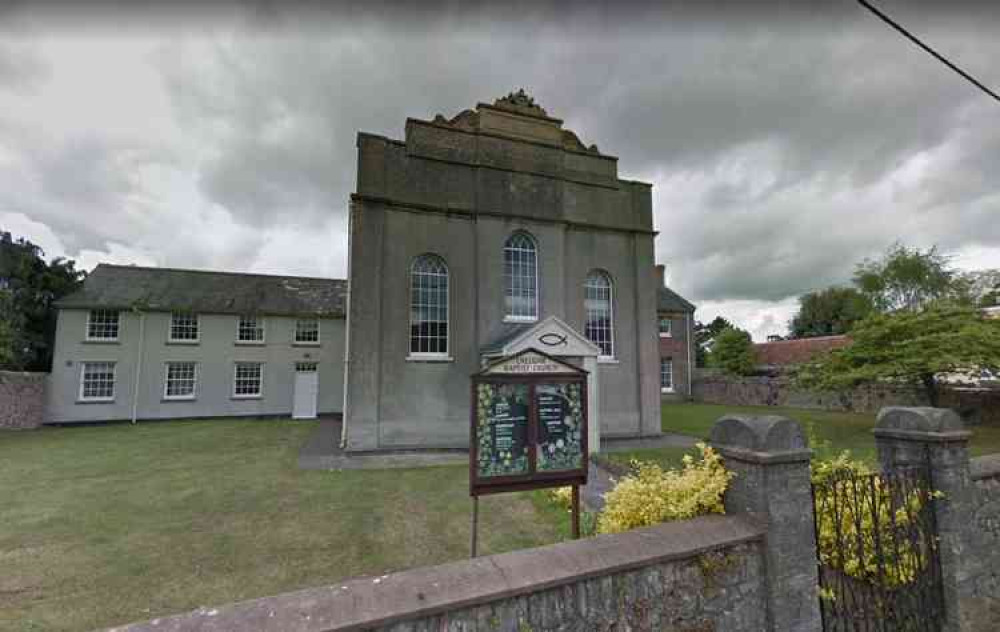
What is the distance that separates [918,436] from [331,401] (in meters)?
22.4

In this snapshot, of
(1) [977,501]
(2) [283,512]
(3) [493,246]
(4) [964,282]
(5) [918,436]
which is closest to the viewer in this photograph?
(5) [918,436]

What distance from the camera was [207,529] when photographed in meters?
6.24

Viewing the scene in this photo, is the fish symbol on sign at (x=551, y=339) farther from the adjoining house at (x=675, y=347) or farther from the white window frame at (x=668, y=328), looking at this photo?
the white window frame at (x=668, y=328)

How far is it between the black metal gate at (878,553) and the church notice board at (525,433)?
225 centimetres

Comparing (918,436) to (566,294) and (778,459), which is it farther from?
(566,294)

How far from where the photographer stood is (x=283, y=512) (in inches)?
274

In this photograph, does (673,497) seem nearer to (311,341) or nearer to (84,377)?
(311,341)

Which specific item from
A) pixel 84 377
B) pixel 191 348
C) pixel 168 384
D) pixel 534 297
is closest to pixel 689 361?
pixel 534 297

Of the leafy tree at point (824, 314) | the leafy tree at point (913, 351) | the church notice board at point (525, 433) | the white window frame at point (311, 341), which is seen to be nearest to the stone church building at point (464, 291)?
the leafy tree at point (913, 351)

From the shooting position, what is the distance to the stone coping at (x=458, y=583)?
2.19 metres

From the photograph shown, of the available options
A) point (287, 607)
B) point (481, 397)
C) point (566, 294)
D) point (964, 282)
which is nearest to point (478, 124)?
point (566, 294)

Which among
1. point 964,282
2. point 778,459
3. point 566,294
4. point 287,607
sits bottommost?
point 287,607

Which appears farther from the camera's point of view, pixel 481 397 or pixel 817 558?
pixel 481 397

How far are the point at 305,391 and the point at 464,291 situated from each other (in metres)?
13.2
